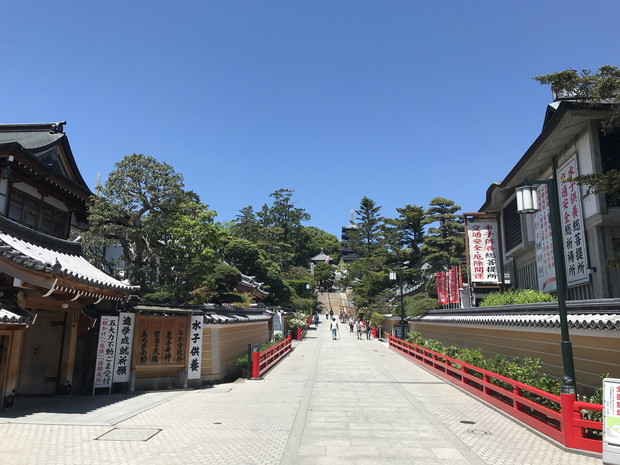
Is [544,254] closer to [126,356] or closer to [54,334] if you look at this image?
[126,356]

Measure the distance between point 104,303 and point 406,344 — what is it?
17.4 metres

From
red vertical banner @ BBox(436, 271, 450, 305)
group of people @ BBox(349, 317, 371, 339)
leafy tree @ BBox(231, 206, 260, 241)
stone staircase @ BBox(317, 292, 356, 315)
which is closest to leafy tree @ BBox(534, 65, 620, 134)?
red vertical banner @ BBox(436, 271, 450, 305)

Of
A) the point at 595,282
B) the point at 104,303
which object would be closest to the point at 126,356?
the point at 104,303

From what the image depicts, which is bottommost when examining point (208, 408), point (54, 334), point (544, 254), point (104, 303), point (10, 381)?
point (208, 408)

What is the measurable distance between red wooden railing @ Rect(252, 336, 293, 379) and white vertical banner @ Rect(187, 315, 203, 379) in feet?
8.89

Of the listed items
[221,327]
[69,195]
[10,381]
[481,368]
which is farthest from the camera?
[69,195]

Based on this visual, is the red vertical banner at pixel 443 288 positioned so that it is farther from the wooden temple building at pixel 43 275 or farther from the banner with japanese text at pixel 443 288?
the wooden temple building at pixel 43 275

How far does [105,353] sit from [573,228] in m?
15.4

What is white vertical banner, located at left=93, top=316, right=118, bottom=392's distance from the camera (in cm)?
1230

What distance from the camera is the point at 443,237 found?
137 feet

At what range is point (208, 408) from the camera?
10.8 metres

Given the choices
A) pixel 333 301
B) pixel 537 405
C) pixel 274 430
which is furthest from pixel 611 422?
pixel 333 301

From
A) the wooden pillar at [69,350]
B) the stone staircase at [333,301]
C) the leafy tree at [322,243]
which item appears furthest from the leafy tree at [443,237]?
the leafy tree at [322,243]

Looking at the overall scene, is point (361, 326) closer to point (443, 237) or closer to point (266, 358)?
point (443, 237)
